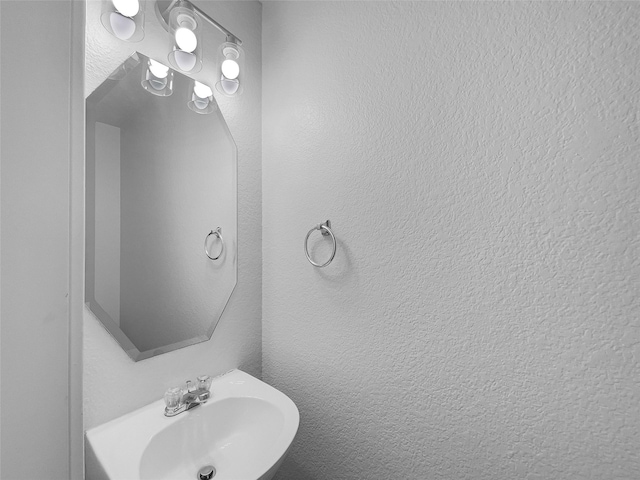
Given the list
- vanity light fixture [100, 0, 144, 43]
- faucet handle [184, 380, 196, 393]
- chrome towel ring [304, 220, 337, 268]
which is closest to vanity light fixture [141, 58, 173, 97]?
vanity light fixture [100, 0, 144, 43]

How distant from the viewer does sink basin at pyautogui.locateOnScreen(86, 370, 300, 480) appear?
0.71m

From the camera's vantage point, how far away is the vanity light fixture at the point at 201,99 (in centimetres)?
105

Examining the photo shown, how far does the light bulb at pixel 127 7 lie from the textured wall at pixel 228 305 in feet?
0.28

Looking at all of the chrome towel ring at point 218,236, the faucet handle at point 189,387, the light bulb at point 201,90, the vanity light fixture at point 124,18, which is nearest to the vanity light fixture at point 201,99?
the light bulb at point 201,90

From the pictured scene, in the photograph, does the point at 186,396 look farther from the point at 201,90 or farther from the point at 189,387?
the point at 201,90

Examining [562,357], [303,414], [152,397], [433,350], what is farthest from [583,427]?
[152,397]

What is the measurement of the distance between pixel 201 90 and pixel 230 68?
0.45ft

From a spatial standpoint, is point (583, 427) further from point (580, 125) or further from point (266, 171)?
point (266, 171)

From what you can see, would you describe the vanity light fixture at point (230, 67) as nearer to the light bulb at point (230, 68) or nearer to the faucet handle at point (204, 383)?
the light bulb at point (230, 68)

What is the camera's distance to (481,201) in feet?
2.50

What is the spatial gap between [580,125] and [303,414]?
48.6 inches

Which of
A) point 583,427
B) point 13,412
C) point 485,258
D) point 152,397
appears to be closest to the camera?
point 13,412

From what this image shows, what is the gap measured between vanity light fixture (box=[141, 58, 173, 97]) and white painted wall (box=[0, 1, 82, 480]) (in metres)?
0.78

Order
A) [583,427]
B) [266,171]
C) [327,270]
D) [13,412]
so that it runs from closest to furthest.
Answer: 1. [13,412]
2. [583,427]
3. [327,270]
4. [266,171]
